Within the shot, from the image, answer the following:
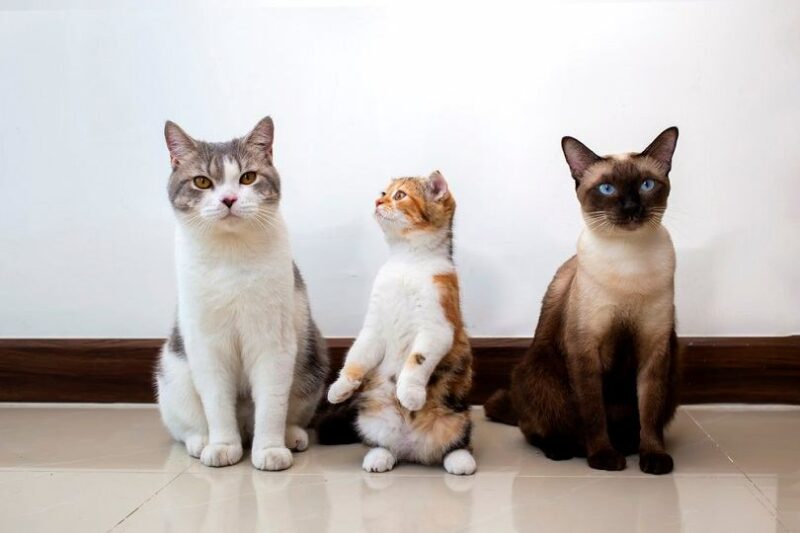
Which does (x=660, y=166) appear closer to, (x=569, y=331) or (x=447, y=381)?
(x=569, y=331)

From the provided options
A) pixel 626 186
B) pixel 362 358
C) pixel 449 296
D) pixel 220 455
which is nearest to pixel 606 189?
pixel 626 186

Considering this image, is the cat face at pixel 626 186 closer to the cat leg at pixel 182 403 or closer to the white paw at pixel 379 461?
the white paw at pixel 379 461

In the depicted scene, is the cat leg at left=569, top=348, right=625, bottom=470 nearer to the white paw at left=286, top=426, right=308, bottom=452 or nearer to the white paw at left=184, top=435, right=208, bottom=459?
the white paw at left=286, top=426, right=308, bottom=452

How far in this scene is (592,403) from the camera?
1.77 metres

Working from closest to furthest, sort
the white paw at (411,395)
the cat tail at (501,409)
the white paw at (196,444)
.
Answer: the white paw at (411,395), the white paw at (196,444), the cat tail at (501,409)

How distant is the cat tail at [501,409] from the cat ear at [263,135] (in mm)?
906

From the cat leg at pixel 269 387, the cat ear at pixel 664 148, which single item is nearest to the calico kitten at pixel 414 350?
the cat leg at pixel 269 387

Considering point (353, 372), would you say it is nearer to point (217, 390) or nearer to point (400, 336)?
point (400, 336)

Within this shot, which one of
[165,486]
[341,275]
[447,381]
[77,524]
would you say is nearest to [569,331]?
[447,381]

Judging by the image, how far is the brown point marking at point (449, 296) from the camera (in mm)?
1748

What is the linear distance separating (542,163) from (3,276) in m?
1.66

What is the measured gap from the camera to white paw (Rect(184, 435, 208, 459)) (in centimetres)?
190

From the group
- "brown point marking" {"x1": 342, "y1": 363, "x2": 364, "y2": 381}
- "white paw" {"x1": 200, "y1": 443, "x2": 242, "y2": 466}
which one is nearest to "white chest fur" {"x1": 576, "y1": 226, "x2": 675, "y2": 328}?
"brown point marking" {"x1": 342, "y1": 363, "x2": 364, "y2": 381}

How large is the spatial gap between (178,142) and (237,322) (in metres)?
0.44
